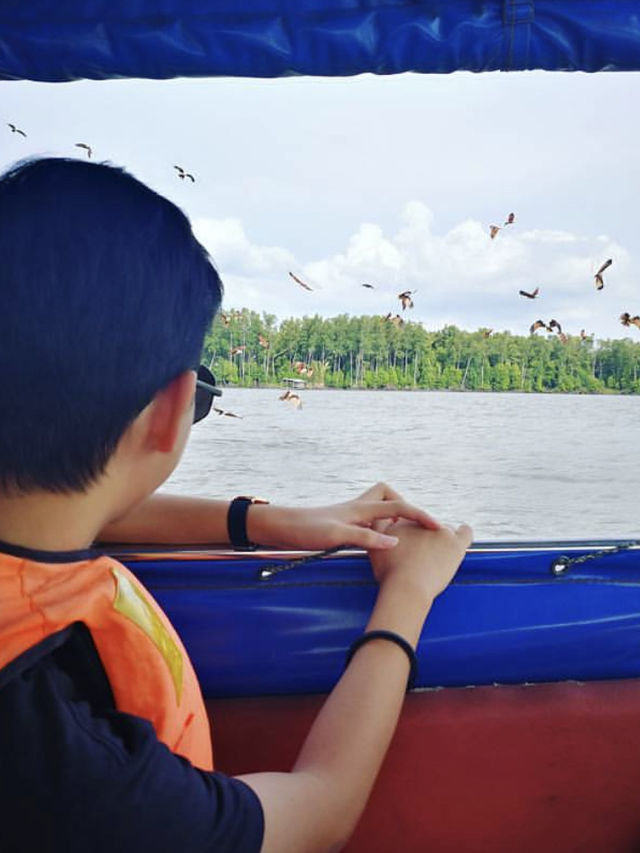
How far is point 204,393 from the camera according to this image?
1007 mm

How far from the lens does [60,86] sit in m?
1.67

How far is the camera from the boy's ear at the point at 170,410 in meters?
0.68

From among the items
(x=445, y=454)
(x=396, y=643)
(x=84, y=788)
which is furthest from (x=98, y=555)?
(x=445, y=454)

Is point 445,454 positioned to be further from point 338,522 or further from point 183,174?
point 338,522

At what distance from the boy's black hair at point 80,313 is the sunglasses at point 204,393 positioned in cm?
31

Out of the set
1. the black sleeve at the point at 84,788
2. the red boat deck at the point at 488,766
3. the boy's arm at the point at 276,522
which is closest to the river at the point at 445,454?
the boy's arm at the point at 276,522

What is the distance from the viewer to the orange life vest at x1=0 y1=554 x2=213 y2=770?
0.64 meters

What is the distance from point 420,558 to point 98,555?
1.37 feet

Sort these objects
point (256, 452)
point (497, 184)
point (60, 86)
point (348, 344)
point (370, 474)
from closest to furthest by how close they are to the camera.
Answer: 1. point (60, 86)
2. point (348, 344)
3. point (497, 184)
4. point (370, 474)
5. point (256, 452)

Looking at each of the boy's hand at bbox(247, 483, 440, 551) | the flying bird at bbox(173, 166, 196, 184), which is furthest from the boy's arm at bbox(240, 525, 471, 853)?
the flying bird at bbox(173, 166, 196, 184)

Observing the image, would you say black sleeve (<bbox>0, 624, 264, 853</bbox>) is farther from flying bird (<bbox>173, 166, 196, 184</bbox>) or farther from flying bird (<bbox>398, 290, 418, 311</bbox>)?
flying bird (<bbox>398, 290, 418, 311</bbox>)

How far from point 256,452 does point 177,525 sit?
208 centimetres

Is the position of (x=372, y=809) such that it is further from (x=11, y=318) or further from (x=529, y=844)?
(x=11, y=318)

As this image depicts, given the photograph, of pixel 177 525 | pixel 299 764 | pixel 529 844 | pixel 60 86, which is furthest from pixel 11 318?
pixel 60 86
